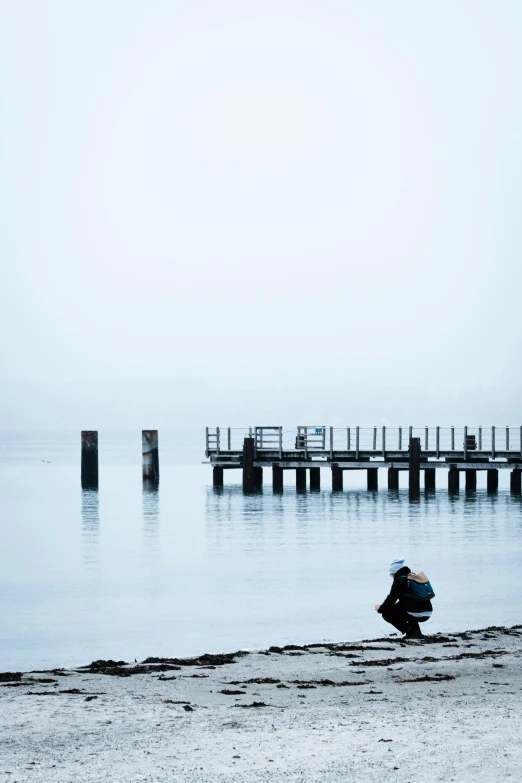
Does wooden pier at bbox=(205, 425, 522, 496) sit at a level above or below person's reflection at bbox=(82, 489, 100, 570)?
above

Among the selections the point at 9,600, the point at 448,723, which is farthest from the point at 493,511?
the point at 448,723

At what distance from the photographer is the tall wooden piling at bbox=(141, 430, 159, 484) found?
48.2m

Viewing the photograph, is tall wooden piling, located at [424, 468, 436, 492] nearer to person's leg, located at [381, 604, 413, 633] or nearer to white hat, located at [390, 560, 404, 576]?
person's leg, located at [381, 604, 413, 633]

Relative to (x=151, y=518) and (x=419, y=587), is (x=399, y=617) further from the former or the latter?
(x=151, y=518)

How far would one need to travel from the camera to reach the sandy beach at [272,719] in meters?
7.71

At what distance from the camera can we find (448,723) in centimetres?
898

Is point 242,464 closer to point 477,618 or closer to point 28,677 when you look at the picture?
point 477,618

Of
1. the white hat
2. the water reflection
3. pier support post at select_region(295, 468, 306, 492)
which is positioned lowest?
the water reflection

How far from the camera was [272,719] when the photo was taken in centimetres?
938

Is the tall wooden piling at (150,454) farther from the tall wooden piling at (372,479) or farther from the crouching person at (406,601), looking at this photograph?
the crouching person at (406,601)

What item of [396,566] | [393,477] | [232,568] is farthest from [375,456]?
[396,566]

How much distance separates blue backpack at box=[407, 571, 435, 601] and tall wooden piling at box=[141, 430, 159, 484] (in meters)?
33.4

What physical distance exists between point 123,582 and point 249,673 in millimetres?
13016

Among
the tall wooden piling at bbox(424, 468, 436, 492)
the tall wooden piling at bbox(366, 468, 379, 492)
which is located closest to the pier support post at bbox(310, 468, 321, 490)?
the tall wooden piling at bbox(366, 468, 379, 492)
